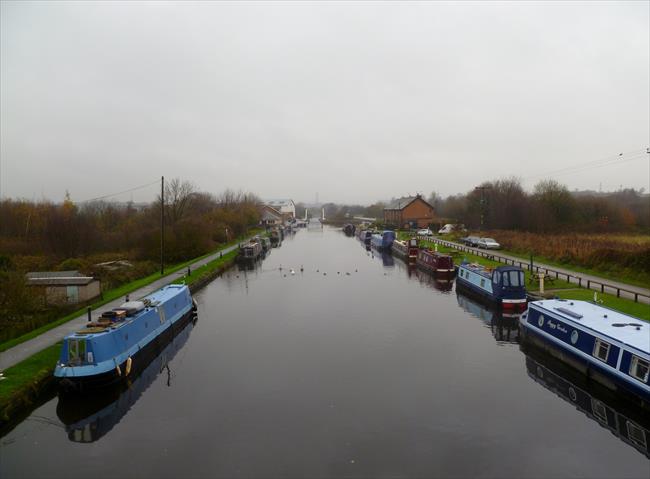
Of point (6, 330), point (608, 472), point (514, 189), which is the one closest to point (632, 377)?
point (608, 472)

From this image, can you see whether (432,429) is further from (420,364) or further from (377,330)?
(377,330)

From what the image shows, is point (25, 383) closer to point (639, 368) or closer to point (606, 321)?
point (639, 368)

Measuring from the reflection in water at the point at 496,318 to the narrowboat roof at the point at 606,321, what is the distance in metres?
2.42

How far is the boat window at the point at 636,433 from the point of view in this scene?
1285 centimetres

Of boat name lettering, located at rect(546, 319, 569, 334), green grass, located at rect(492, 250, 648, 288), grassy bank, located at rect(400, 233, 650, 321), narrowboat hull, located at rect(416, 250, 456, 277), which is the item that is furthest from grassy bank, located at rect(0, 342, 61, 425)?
green grass, located at rect(492, 250, 648, 288)

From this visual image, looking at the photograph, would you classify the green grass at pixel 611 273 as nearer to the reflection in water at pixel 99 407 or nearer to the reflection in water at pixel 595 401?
the reflection in water at pixel 595 401

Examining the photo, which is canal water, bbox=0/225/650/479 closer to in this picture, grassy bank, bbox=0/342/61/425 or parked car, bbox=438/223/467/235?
grassy bank, bbox=0/342/61/425

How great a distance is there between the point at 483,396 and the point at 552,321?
579 cm

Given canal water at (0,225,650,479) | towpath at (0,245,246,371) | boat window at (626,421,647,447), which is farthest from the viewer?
towpath at (0,245,246,371)

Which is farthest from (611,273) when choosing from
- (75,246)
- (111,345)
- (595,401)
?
(75,246)

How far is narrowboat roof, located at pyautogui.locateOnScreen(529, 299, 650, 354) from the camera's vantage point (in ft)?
49.9

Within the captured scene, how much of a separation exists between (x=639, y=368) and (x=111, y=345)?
55.8 feet

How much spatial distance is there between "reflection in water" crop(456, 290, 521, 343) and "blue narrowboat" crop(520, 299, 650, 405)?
1569 mm

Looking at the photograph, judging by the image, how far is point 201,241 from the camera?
52625 millimetres
